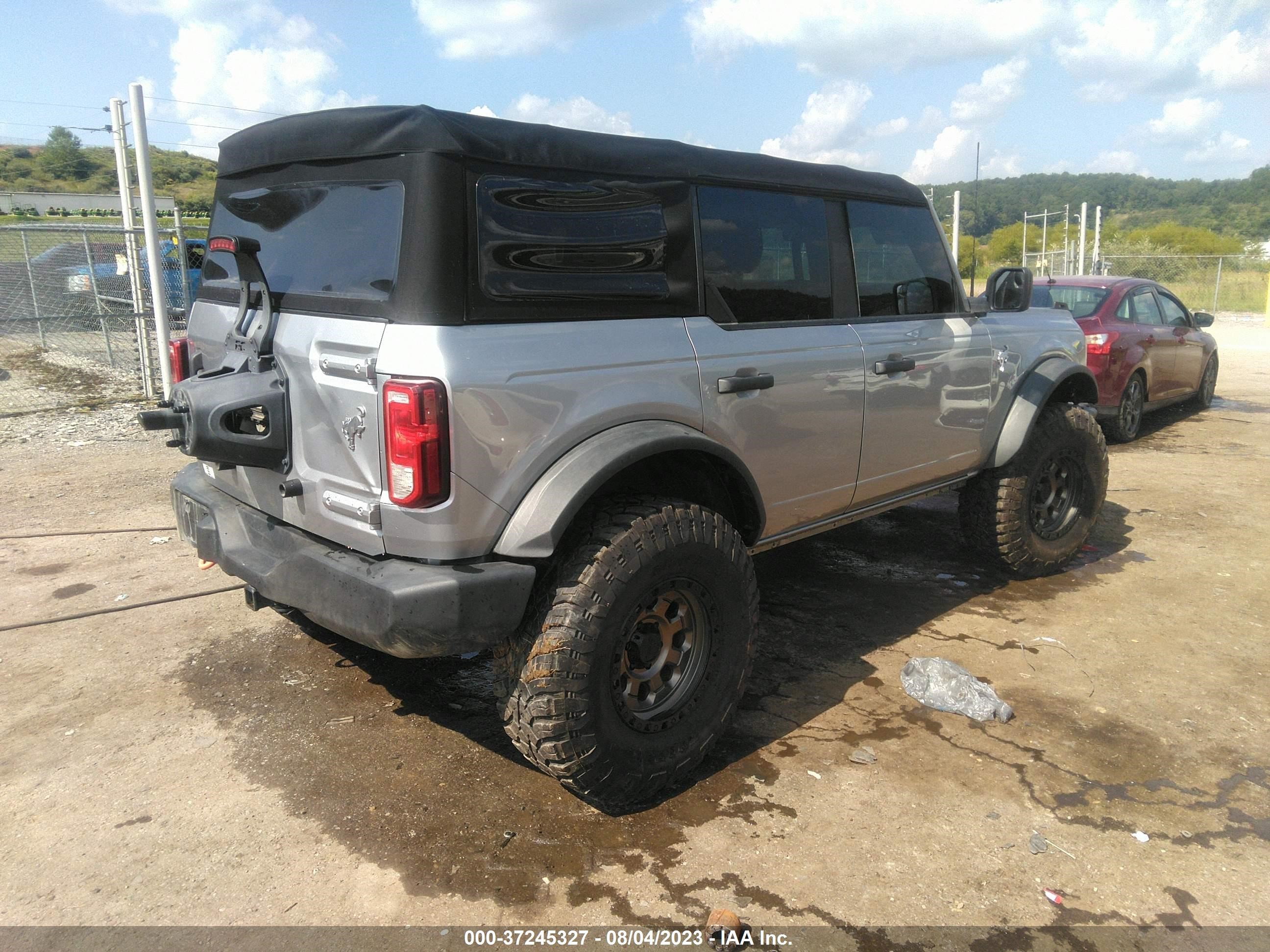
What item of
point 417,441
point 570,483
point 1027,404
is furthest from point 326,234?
point 1027,404

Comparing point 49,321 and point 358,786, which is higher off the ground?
point 49,321

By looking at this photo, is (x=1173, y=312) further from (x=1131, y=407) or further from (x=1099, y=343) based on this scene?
(x=1099, y=343)

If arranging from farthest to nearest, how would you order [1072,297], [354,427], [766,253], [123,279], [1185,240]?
[1185,240] < [123,279] < [1072,297] < [766,253] < [354,427]

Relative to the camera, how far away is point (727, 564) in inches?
123

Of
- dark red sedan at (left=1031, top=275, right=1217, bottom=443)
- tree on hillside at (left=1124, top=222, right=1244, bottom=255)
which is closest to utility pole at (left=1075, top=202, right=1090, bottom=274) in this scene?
dark red sedan at (left=1031, top=275, right=1217, bottom=443)

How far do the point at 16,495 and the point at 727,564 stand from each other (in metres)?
5.98

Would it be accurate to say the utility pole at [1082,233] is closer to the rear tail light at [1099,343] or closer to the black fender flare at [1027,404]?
the rear tail light at [1099,343]

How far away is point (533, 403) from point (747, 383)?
0.94 metres

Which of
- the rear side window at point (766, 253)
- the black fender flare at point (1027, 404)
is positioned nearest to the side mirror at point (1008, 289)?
the black fender flare at point (1027, 404)

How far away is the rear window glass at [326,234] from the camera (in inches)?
106

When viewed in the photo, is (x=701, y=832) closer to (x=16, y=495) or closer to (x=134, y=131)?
(x=16, y=495)

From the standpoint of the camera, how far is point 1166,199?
72.1 m

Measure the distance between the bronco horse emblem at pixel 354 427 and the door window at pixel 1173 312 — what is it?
9538 mm

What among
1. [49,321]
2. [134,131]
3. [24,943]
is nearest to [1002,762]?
[24,943]
